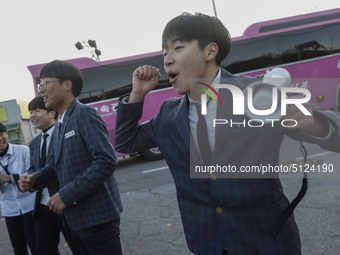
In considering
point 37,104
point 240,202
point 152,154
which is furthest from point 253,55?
point 240,202

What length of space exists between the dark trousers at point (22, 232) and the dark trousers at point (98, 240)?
1119 millimetres

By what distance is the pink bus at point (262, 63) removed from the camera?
9297mm

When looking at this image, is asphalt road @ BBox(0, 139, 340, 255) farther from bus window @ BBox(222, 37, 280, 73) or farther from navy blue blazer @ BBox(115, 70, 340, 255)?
bus window @ BBox(222, 37, 280, 73)

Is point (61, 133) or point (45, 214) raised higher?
point (61, 133)

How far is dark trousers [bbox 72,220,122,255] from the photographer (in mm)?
1852

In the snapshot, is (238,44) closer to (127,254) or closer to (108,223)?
(127,254)

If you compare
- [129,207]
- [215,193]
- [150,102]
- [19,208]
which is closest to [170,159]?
[215,193]

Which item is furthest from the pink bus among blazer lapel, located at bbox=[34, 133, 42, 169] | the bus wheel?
blazer lapel, located at bbox=[34, 133, 42, 169]

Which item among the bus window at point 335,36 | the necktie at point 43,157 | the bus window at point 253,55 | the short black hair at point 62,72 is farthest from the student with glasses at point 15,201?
the bus window at point 335,36

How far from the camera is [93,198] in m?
1.88

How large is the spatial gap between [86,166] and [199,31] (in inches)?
45.3

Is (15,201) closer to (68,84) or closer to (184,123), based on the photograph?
(68,84)

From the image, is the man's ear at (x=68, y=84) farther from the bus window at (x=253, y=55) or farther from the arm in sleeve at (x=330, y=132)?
the bus window at (x=253, y=55)

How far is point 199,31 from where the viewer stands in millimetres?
1343
